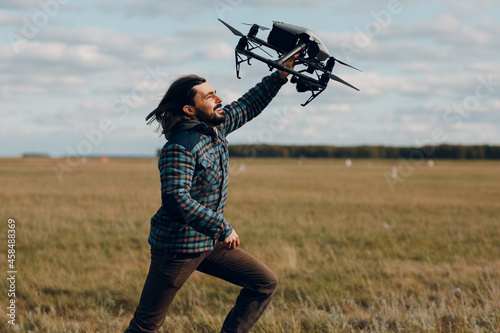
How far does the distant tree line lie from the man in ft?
475

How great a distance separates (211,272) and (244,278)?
26cm

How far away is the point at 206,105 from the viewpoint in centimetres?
367

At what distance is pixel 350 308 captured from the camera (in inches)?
252

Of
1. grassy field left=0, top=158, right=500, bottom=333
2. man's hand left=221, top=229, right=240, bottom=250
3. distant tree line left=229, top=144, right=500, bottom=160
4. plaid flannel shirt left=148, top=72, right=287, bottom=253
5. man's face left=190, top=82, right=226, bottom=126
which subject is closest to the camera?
plaid flannel shirt left=148, top=72, right=287, bottom=253

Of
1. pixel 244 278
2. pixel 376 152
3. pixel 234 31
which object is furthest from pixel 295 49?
pixel 376 152

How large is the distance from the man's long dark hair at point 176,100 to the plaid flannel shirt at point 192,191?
12 cm

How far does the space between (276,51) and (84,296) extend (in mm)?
4823

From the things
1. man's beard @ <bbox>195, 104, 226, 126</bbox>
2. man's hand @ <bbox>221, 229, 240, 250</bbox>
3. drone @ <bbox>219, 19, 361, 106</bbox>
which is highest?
drone @ <bbox>219, 19, 361, 106</bbox>

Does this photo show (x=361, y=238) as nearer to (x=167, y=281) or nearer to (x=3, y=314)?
(x=3, y=314)

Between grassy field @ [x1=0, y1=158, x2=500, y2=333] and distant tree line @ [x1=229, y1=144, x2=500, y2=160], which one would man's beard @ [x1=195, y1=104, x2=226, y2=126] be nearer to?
grassy field @ [x1=0, y1=158, x2=500, y2=333]

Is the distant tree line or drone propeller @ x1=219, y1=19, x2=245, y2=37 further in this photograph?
the distant tree line

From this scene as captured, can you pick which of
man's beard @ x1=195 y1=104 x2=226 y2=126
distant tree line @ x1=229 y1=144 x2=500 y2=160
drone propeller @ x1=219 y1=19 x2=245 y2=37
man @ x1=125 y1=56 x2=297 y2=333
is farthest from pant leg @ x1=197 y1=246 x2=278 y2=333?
distant tree line @ x1=229 y1=144 x2=500 y2=160

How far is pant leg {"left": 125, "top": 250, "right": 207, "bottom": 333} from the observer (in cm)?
354

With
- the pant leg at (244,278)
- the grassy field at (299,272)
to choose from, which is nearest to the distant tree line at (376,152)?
the grassy field at (299,272)
